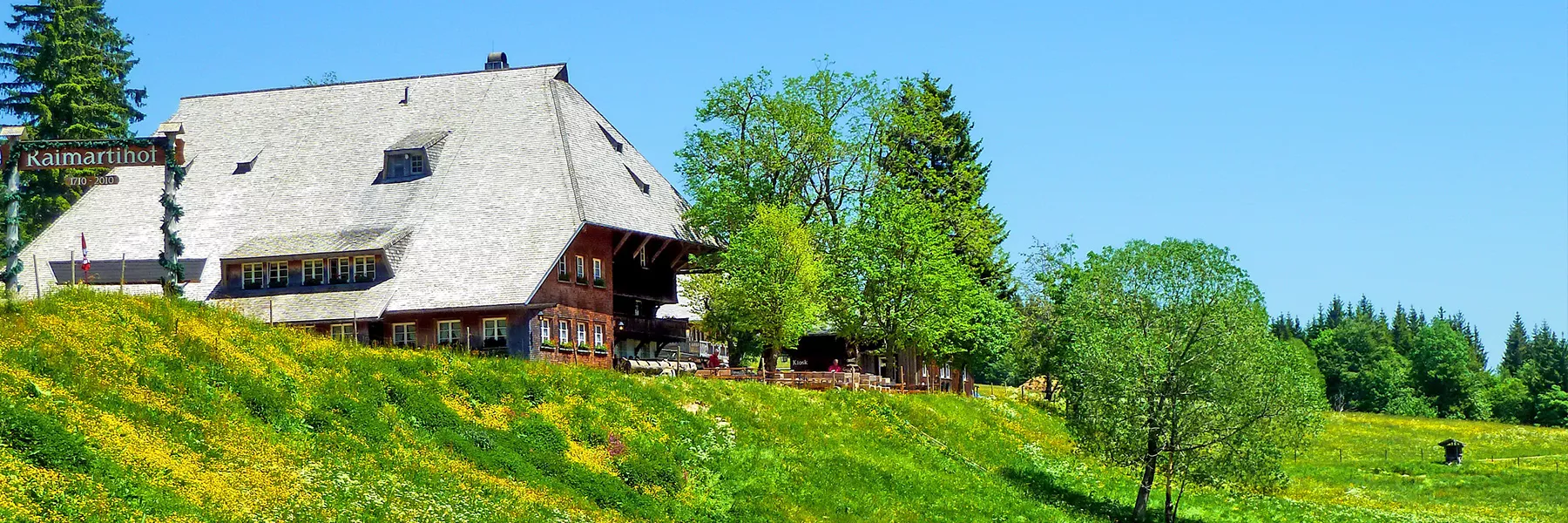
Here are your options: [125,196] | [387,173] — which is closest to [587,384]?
[387,173]

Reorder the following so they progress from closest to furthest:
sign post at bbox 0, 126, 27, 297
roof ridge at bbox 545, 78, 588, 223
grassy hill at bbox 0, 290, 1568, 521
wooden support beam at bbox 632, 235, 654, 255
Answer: grassy hill at bbox 0, 290, 1568, 521 < sign post at bbox 0, 126, 27, 297 < roof ridge at bbox 545, 78, 588, 223 < wooden support beam at bbox 632, 235, 654, 255

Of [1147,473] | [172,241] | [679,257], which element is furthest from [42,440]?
[679,257]

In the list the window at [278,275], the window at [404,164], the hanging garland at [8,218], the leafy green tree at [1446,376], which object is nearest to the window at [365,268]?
the window at [278,275]

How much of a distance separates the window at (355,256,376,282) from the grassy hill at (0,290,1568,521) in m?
13.6

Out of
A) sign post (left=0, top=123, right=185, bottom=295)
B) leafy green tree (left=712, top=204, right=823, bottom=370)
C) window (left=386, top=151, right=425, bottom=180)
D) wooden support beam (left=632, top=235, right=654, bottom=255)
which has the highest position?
window (left=386, top=151, right=425, bottom=180)

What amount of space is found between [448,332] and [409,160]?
10971mm

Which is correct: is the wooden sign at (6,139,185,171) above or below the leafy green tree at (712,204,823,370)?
above

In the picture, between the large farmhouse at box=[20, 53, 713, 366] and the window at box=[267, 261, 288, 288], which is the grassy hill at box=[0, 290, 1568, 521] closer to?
the large farmhouse at box=[20, 53, 713, 366]

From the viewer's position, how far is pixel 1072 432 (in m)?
59.0

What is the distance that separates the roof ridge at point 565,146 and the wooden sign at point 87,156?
16.2 m

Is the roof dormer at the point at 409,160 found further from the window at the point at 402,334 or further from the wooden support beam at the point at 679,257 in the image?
the wooden support beam at the point at 679,257

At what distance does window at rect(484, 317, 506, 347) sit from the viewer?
179 feet

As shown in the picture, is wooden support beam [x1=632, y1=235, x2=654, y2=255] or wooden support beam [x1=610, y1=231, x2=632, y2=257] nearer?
wooden support beam [x1=610, y1=231, x2=632, y2=257]

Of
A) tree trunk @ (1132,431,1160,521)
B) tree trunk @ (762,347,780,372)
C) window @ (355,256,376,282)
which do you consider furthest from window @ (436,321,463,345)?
tree trunk @ (1132,431,1160,521)
